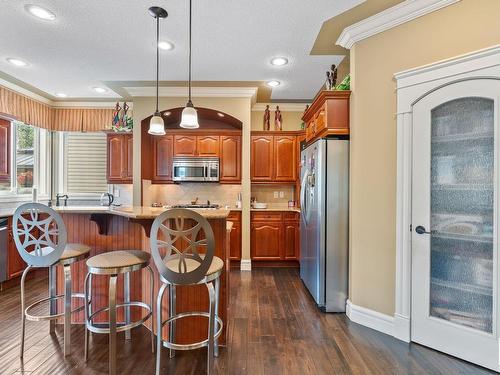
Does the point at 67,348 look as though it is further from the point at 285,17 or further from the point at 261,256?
the point at 285,17

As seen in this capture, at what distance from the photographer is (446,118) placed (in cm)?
219

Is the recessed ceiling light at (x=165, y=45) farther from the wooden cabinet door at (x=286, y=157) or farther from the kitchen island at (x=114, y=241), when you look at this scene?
the wooden cabinet door at (x=286, y=157)

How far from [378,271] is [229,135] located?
10.4ft

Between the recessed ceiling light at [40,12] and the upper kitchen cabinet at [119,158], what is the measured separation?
223 centimetres

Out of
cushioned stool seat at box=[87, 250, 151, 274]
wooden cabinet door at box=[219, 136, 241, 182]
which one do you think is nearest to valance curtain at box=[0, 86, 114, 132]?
wooden cabinet door at box=[219, 136, 241, 182]

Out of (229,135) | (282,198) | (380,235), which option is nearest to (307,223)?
(380,235)

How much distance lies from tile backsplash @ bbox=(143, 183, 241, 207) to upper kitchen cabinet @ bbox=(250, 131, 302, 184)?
1.83 ft

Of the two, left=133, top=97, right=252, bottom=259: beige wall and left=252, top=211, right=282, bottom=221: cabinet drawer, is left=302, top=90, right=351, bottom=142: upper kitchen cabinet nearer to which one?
left=133, top=97, right=252, bottom=259: beige wall

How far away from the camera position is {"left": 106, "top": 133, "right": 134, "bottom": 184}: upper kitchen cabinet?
15.3ft

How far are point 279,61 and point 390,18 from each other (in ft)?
4.33

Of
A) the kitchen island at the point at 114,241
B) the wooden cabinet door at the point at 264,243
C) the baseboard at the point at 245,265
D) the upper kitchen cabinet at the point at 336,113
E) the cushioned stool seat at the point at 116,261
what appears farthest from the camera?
the wooden cabinet door at the point at 264,243

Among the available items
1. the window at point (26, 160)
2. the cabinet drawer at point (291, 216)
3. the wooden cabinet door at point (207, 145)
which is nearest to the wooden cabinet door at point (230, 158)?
the wooden cabinet door at point (207, 145)

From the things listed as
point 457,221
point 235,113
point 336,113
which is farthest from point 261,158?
point 457,221

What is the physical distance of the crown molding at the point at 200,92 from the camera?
4.26 metres
